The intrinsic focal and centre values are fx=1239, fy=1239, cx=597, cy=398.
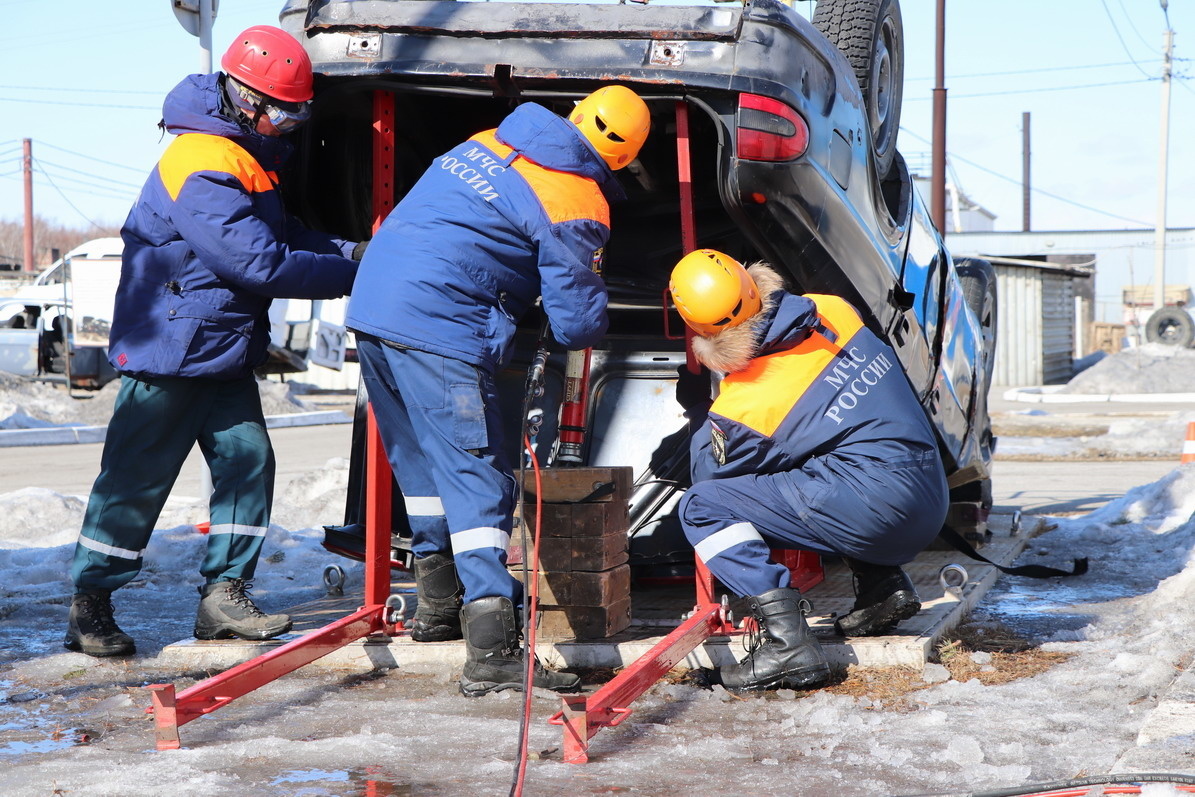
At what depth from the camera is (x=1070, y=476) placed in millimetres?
11148

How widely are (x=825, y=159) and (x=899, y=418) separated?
3.18ft

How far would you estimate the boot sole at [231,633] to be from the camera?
14.4 feet

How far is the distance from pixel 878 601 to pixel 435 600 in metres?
1.52

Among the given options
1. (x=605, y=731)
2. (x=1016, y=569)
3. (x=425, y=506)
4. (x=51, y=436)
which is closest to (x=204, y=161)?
(x=425, y=506)

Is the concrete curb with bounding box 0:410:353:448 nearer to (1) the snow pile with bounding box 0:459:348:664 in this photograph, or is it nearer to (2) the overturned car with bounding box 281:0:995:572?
(1) the snow pile with bounding box 0:459:348:664

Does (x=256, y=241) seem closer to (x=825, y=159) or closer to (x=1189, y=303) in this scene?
(x=825, y=159)

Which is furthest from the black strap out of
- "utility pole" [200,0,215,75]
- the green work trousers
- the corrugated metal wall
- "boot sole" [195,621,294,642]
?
the corrugated metal wall

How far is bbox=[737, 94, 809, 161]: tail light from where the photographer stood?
154 inches

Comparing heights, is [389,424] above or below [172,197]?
below

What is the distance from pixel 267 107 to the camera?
4.13 meters

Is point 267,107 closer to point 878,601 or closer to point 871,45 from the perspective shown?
point 871,45

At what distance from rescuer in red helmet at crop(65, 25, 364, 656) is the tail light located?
143cm

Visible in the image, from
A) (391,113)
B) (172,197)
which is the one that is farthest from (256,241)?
(391,113)

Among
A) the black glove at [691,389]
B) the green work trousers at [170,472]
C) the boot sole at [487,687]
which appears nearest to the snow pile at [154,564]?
the green work trousers at [170,472]
